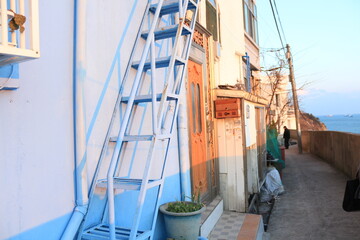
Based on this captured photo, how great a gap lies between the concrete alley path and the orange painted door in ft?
6.66

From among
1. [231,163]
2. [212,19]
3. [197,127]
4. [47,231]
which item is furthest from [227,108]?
[47,231]

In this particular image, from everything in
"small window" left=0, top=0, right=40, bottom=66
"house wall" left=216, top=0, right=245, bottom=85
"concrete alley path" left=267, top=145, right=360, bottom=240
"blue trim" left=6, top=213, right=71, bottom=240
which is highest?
"house wall" left=216, top=0, right=245, bottom=85

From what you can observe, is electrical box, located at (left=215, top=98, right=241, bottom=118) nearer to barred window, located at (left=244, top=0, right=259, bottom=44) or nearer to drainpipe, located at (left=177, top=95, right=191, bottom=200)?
drainpipe, located at (left=177, top=95, right=191, bottom=200)

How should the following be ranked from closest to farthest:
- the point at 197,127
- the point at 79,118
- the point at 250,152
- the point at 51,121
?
the point at 51,121 < the point at 79,118 < the point at 197,127 < the point at 250,152

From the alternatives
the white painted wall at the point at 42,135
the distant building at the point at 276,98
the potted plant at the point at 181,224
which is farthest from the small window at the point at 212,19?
the distant building at the point at 276,98

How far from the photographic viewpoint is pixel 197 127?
5.95 meters

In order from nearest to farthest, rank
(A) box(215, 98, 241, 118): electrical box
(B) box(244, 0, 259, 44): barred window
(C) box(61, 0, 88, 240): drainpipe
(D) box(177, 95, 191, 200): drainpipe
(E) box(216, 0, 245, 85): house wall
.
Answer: (C) box(61, 0, 88, 240): drainpipe
(D) box(177, 95, 191, 200): drainpipe
(A) box(215, 98, 241, 118): electrical box
(E) box(216, 0, 245, 85): house wall
(B) box(244, 0, 259, 44): barred window

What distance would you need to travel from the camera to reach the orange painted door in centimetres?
559

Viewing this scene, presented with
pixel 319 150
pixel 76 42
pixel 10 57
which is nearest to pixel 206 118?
pixel 76 42

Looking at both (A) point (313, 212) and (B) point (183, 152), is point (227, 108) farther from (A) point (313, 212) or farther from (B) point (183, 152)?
(A) point (313, 212)

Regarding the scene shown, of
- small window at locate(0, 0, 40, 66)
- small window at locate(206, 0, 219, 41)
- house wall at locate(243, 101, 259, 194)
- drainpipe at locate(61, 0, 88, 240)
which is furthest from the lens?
small window at locate(206, 0, 219, 41)

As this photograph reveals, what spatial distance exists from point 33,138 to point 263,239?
5146 mm

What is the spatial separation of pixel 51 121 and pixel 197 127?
3.76 m

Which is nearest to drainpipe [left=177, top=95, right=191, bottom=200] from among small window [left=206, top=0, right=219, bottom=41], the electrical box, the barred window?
the electrical box
